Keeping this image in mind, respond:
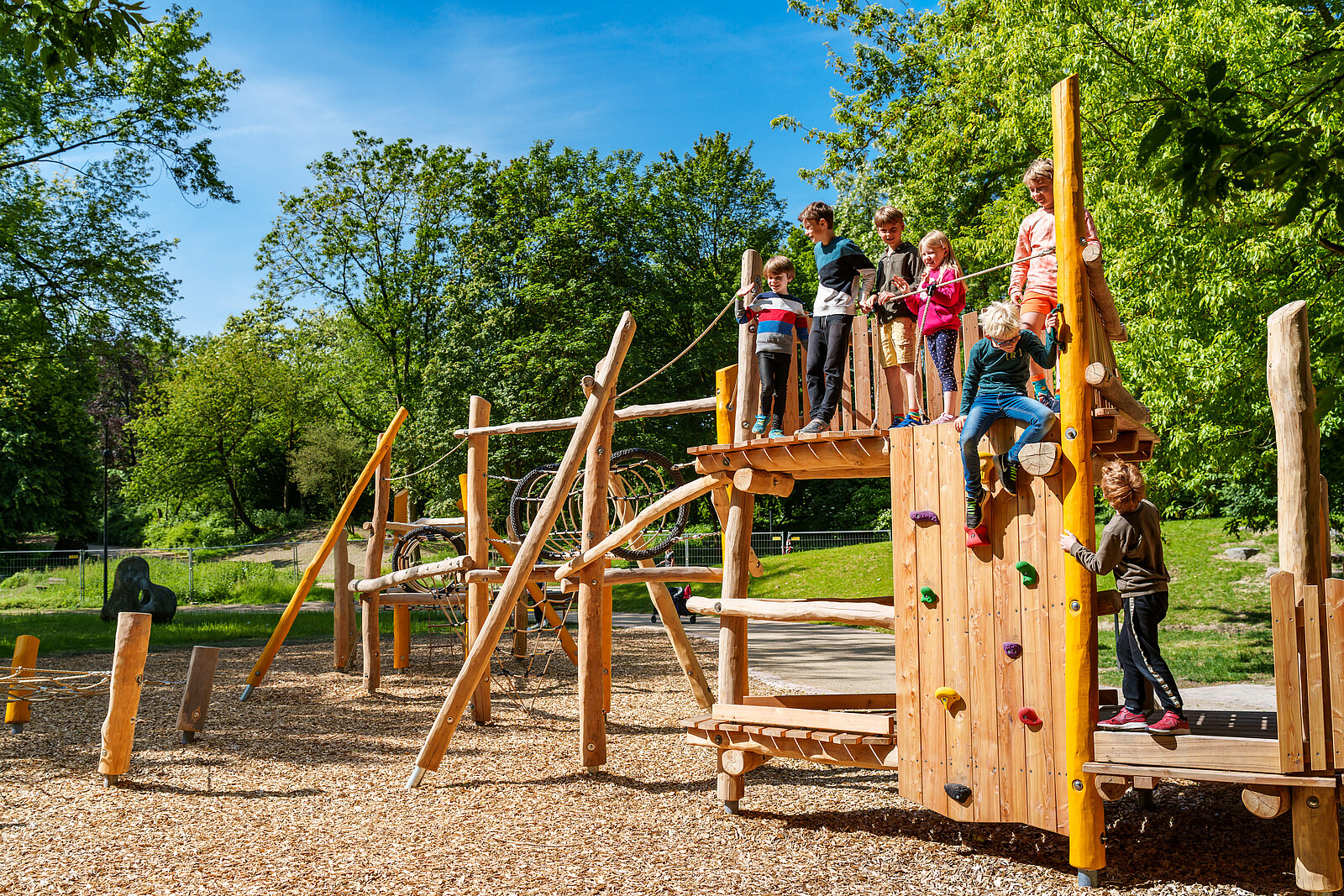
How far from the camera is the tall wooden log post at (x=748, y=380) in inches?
253

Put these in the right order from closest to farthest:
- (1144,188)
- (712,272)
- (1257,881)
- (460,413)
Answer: (1257,881), (1144,188), (460,413), (712,272)

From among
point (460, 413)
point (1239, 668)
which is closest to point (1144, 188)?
point (1239, 668)

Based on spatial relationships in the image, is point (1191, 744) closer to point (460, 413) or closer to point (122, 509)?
point (460, 413)

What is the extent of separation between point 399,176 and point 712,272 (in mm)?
12265

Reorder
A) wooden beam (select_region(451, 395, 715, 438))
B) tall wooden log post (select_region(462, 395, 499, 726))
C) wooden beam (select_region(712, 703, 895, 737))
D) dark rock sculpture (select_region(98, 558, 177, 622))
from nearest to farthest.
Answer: wooden beam (select_region(712, 703, 895, 737)), wooden beam (select_region(451, 395, 715, 438)), tall wooden log post (select_region(462, 395, 499, 726)), dark rock sculpture (select_region(98, 558, 177, 622))

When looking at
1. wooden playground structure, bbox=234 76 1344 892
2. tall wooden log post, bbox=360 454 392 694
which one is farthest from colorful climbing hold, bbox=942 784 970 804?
tall wooden log post, bbox=360 454 392 694

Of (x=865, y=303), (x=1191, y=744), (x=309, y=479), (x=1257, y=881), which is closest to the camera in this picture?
(x=1191, y=744)

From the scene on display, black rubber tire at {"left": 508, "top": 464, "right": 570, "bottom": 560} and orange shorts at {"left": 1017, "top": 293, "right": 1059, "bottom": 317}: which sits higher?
orange shorts at {"left": 1017, "top": 293, "right": 1059, "bottom": 317}

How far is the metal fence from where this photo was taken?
23688 mm

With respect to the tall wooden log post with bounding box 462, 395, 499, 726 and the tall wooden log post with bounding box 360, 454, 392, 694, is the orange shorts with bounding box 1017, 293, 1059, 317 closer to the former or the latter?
the tall wooden log post with bounding box 462, 395, 499, 726

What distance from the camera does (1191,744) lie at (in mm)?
4449

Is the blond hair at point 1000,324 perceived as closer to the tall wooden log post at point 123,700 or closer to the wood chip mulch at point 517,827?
the wood chip mulch at point 517,827

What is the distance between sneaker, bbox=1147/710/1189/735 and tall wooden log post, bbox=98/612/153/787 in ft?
22.0

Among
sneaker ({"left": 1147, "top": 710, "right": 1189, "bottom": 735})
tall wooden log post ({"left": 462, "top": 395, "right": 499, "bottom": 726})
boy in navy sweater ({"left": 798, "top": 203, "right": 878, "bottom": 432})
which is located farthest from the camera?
tall wooden log post ({"left": 462, "top": 395, "right": 499, "bottom": 726})
